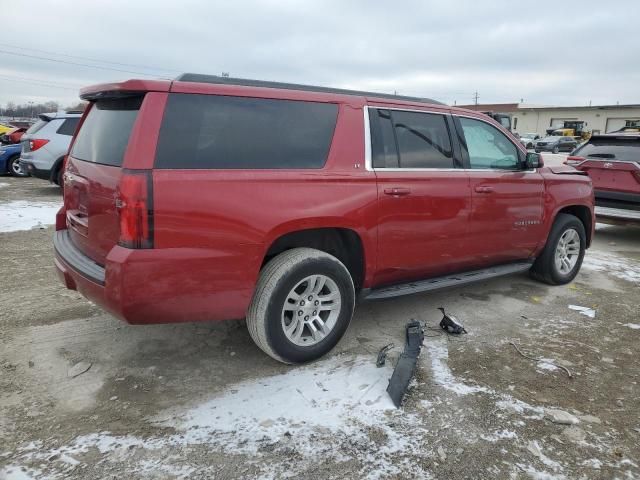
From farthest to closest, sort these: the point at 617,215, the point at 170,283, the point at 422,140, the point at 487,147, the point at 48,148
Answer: the point at 48,148 → the point at 617,215 → the point at 487,147 → the point at 422,140 → the point at 170,283

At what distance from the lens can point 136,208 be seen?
276 centimetres

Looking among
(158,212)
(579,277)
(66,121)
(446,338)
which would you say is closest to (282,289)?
(158,212)

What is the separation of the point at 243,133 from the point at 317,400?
1693 millimetres

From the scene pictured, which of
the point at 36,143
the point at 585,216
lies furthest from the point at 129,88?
the point at 36,143

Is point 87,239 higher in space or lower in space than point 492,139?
lower

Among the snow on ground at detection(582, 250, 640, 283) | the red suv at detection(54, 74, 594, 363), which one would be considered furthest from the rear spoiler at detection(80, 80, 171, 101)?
the snow on ground at detection(582, 250, 640, 283)

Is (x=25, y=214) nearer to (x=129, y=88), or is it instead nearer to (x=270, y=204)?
(x=129, y=88)

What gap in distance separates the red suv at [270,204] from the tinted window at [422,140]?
0.01 metres

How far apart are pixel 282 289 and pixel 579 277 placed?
14.3 ft

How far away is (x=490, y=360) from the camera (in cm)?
370

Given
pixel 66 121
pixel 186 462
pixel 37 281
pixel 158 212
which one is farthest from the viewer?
pixel 66 121

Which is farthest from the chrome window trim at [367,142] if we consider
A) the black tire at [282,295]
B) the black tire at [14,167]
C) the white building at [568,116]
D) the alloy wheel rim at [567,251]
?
the white building at [568,116]

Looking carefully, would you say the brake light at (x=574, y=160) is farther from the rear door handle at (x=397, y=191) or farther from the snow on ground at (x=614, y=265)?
the rear door handle at (x=397, y=191)

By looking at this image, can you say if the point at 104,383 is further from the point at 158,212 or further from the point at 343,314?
the point at 343,314
